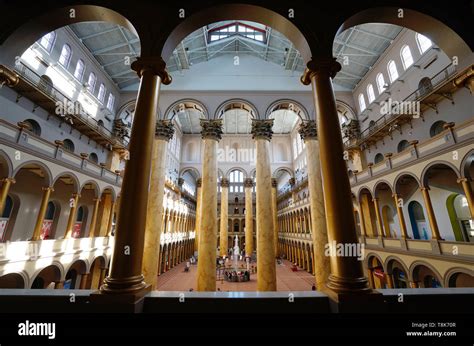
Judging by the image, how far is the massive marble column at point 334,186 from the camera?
2910 mm

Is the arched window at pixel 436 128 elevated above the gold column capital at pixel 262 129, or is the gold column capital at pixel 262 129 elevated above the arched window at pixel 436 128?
the arched window at pixel 436 128

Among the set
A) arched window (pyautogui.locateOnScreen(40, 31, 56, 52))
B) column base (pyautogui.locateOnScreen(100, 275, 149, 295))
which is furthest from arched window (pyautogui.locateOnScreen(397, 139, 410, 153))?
arched window (pyautogui.locateOnScreen(40, 31, 56, 52))

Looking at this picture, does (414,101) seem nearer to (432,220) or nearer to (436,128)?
(436,128)

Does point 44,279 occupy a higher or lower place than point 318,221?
A: lower

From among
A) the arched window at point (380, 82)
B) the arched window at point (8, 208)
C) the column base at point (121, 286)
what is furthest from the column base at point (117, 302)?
the arched window at point (380, 82)

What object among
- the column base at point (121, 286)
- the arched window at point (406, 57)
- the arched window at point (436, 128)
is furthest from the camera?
the arched window at point (406, 57)

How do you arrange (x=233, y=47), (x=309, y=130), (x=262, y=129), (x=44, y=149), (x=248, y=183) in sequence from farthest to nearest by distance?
(x=248, y=183) < (x=233, y=47) < (x=44, y=149) < (x=262, y=129) < (x=309, y=130)

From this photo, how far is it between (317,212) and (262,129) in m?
4.03

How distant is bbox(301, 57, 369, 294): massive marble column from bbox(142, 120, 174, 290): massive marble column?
5.81 m

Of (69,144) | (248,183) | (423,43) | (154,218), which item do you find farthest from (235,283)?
(423,43)

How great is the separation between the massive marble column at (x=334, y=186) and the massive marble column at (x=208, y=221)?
17.9 feet

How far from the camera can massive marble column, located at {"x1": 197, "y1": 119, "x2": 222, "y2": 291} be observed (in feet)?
25.4

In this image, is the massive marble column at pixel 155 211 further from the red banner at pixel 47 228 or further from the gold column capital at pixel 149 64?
the red banner at pixel 47 228

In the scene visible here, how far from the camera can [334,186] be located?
332cm
